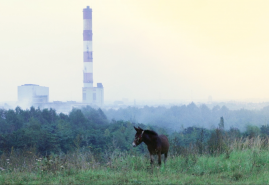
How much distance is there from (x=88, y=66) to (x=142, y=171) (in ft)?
385

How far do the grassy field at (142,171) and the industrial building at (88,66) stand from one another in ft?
382

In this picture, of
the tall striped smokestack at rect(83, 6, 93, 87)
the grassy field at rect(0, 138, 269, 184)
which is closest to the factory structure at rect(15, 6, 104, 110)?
the tall striped smokestack at rect(83, 6, 93, 87)

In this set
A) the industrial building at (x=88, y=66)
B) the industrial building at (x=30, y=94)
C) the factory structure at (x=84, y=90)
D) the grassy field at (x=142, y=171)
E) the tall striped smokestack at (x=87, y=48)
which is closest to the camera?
the grassy field at (x=142, y=171)

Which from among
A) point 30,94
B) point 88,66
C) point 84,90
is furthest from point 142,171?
point 84,90

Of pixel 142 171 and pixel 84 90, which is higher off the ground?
pixel 84 90

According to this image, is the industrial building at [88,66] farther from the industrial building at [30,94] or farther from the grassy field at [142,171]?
the grassy field at [142,171]

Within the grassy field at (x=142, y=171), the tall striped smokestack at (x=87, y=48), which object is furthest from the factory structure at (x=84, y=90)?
the grassy field at (x=142, y=171)

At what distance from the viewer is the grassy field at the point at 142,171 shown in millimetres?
6074

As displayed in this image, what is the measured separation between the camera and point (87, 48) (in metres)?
123

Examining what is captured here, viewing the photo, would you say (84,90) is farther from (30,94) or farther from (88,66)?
Result: (30,94)

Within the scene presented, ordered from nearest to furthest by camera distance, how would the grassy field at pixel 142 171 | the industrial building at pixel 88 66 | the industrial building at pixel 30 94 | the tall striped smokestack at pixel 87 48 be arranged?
the grassy field at pixel 142 171, the industrial building at pixel 30 94, the tall striped smokestack at pixel 87 48, the industrial building at pixel 88 66

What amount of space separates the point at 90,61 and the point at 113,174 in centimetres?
11883

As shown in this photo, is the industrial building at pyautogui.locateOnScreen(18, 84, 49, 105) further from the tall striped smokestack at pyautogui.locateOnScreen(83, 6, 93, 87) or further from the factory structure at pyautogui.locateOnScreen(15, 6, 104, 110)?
the tall striped smokestack at pyautogui.locateOnScreen(83, 6, 93, 87)

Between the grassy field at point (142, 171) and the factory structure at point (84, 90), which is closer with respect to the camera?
the grassy field at point (142, 171)
